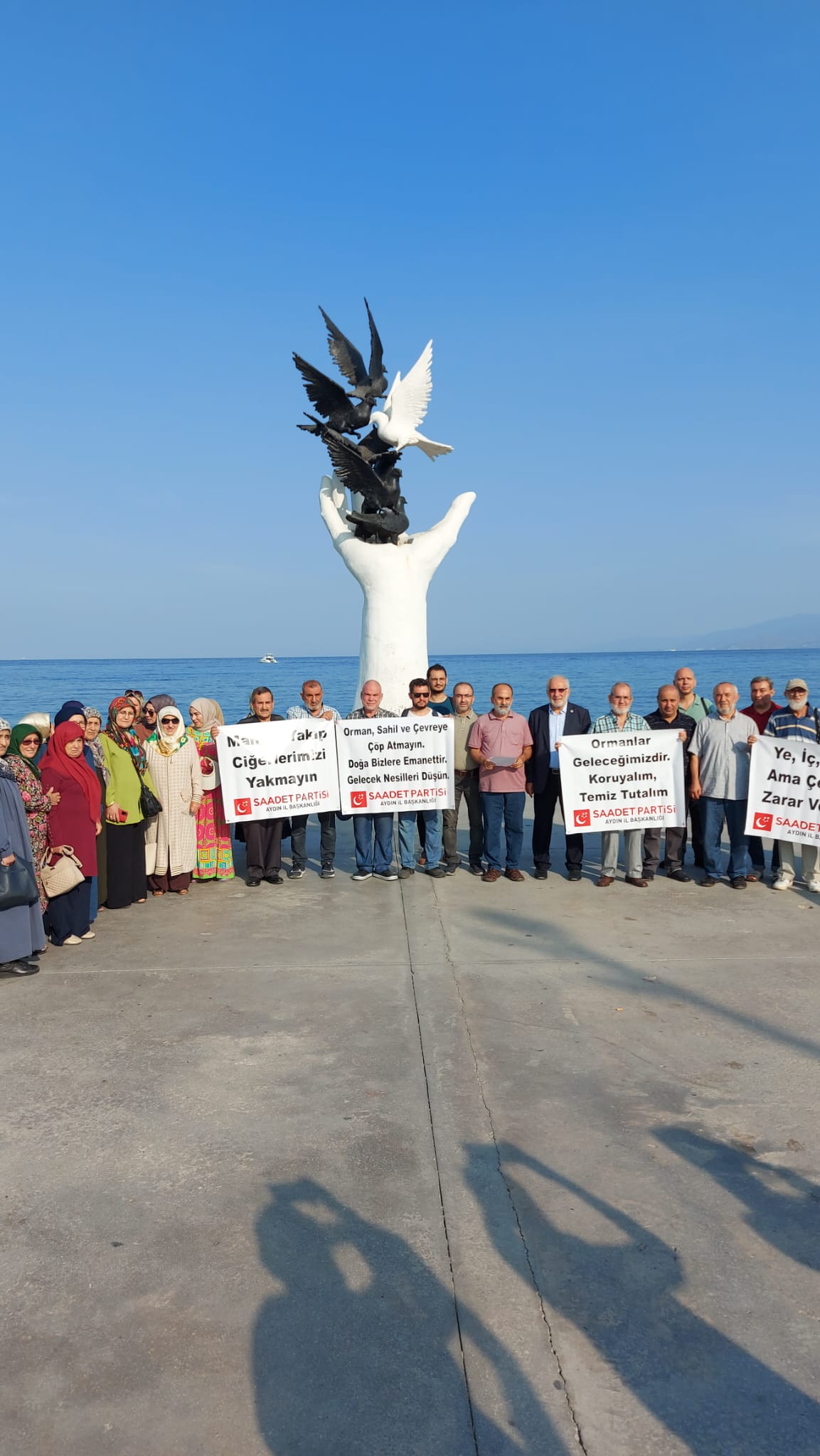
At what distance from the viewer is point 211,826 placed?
7.75 meters

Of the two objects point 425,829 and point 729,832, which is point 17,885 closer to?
point 425,829

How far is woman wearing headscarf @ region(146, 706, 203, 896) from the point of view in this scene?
289 inches

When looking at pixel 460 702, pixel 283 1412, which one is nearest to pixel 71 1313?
pixel 283 1412

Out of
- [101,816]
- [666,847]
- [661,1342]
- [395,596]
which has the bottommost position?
[661,1342]

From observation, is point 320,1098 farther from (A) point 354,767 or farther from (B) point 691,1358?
(A) point 354,767

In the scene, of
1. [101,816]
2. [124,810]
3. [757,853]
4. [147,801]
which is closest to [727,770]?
[757,853]

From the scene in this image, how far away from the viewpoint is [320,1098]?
12.9 feet

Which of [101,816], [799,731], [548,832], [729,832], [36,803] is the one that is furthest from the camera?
[548,832]

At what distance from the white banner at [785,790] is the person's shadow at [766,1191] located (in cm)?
423

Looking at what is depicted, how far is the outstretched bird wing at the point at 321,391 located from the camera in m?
10.5

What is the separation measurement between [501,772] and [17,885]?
371 cm

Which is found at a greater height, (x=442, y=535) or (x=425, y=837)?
(x=442, y=535)

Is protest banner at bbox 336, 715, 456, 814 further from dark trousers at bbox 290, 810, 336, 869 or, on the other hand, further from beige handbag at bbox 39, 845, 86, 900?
beige handbag at bbox 39, 845, 86, 900

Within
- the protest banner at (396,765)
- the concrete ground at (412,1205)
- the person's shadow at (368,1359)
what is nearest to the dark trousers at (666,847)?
the protest banner at (396,765)
